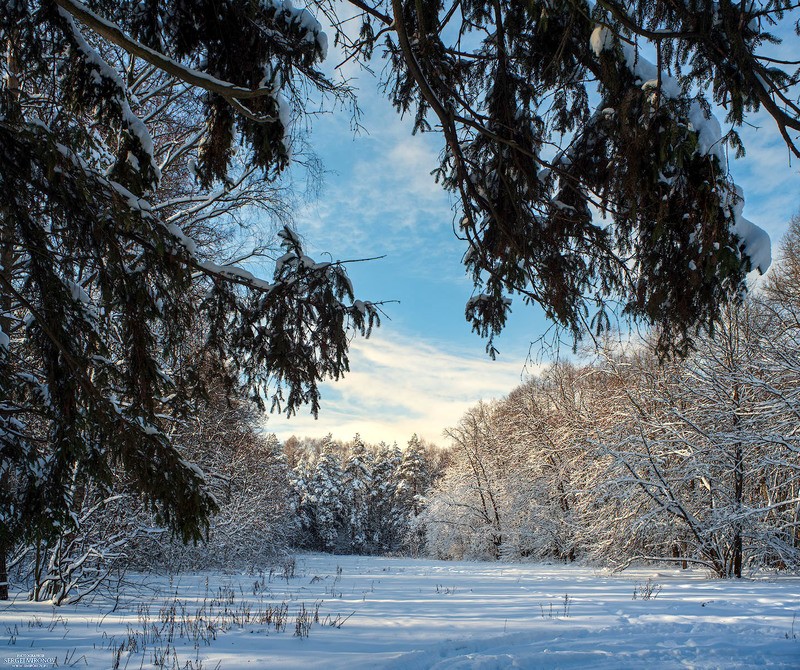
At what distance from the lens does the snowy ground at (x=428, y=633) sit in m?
3.81

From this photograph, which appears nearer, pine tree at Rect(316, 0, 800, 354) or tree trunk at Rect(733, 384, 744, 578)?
pine tree at Rect(316, 0, 800, 354)

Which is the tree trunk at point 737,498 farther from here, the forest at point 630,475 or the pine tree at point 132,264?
the pine tree at point 132,264

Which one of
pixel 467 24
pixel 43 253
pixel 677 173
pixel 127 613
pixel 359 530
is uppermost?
pixel 467 24

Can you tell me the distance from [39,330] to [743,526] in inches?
477

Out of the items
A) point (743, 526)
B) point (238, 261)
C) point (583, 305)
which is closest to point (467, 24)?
point (583, 305)

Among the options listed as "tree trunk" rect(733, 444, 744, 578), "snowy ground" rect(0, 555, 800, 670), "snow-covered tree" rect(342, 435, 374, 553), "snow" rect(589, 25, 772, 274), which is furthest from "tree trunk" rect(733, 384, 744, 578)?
"snow-covered tree" rect(342, 435, 374, 553)

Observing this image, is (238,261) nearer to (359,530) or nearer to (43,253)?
(43,253)

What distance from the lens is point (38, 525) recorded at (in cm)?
360

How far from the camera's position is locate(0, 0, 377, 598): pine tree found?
296 centimetres

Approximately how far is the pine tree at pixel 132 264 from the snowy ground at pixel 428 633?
1.20 meters

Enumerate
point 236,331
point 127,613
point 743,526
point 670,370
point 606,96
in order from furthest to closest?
1. point 670,370
2. point 743,526
3. point 127,613
4. point 236,331
5. point 606,96

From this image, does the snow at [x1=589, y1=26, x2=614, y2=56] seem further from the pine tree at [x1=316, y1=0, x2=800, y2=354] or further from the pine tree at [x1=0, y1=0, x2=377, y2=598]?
the pine tree at [x1=0, y1=0, x2=377, y2=598]

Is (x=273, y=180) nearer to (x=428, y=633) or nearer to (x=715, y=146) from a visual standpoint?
(x=715, y=146)

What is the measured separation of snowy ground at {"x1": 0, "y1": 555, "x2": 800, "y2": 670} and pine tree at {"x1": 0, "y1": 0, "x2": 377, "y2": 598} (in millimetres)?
1199
